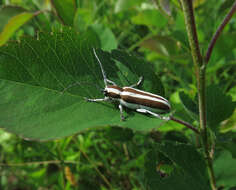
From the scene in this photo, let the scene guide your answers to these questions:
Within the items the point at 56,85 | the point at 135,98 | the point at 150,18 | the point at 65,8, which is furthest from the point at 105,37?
the point at 56,85

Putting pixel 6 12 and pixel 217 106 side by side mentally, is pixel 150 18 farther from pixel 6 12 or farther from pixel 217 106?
pixel 217 106

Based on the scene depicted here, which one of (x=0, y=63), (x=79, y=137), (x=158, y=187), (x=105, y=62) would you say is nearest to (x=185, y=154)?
(x=158, y=187)

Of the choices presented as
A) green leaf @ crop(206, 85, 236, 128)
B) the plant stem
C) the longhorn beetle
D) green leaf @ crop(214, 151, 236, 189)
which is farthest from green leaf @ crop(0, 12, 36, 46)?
green leaf @ crop(214, 151, 236, 189)

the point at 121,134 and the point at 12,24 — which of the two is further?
the point at 121,134

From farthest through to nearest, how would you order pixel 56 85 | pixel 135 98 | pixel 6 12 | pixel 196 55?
pixel 6 12, pixel 135 98, pixel 56 85, pixel 196 55

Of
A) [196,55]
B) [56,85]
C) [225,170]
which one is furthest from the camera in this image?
[225,170]

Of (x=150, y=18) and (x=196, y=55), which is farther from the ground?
(x=150, y=18)
